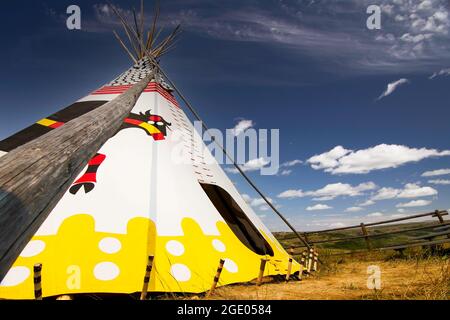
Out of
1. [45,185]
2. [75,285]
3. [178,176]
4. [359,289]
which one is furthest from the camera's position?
[178,176]

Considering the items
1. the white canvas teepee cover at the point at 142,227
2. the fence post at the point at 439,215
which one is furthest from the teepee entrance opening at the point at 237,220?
the fence post at the point at 439,215

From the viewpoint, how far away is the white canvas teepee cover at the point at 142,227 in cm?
246

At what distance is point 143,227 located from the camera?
298 cm

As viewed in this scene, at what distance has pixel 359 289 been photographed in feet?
10.2

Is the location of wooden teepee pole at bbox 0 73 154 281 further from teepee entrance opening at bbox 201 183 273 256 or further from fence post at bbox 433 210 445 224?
fence post at bbox 433 210 445 224

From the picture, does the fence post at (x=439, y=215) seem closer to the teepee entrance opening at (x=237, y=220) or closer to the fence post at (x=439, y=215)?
the fence post at (x=439, y=215)

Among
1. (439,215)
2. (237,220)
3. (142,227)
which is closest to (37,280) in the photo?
(142,227)

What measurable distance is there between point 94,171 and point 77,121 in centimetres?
161

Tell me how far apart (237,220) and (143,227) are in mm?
1507

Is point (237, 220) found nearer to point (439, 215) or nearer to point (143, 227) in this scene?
point (143, 227)

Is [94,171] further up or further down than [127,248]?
further up

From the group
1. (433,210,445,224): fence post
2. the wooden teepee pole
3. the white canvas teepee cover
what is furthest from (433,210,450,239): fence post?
the wooden teepee pole
